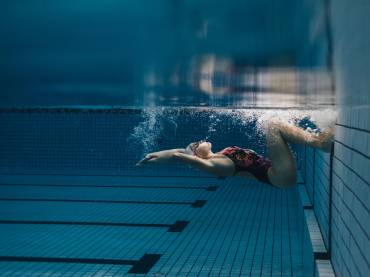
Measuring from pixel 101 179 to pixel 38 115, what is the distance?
423 centimetres

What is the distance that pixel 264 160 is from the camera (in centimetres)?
480

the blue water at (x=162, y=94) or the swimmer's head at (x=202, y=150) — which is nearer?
the blue water at (x=162, y=94)

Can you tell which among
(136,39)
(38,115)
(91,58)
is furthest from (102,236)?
(38,115)

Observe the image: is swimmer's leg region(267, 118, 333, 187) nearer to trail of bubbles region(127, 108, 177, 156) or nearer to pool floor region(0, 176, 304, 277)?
pool floor region(0, 176, 304, 277)

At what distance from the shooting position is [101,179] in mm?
12367

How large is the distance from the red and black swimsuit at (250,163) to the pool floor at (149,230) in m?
1.07

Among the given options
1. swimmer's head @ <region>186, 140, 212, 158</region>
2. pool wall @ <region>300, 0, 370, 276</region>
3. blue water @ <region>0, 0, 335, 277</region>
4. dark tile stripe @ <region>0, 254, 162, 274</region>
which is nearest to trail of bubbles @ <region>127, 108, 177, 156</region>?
blue water @ <region>0, 0, 335, 277</region>

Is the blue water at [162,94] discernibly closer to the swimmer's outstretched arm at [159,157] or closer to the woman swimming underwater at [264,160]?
the woman swimming underwater at [264,160]

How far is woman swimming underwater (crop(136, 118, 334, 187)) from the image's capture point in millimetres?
4023

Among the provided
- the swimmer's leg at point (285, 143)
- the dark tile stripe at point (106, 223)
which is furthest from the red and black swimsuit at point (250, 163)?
the dark tile stripe at point (106, 223)

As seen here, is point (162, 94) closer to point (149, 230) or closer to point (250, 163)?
point (149, 230)

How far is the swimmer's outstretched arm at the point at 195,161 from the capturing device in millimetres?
4094

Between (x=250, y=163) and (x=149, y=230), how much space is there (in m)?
2.71

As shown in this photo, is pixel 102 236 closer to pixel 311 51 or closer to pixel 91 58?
pixel 91 58
